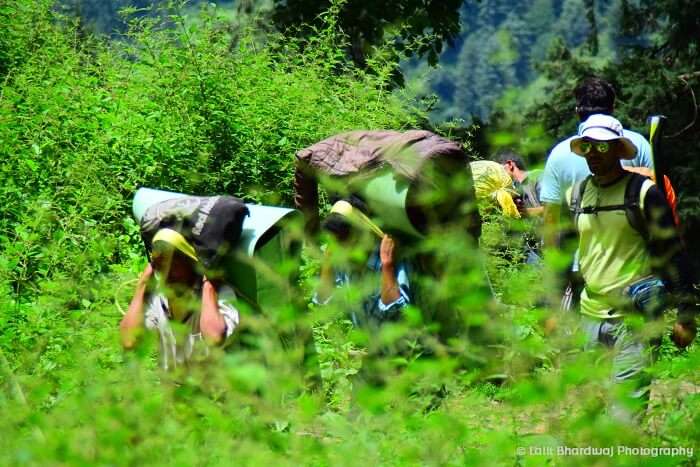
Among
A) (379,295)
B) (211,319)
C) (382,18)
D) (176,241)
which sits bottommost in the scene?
(382,18)

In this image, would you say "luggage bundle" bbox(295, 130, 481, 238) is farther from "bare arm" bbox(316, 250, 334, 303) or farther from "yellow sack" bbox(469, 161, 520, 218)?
"yellow sack" bbox(469, 161, 520, 218)

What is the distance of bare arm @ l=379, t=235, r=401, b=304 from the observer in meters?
5.80

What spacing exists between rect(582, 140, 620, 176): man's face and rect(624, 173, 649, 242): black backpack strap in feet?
0.36

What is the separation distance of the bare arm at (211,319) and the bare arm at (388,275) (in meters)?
0.83

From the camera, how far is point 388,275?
5.82m

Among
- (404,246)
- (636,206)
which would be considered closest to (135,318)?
(404,246)

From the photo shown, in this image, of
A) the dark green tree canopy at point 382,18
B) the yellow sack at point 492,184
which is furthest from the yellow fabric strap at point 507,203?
the dark green tree canopy at point 382,18

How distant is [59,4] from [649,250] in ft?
24.2

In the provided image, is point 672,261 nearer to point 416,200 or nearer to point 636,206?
point 636,206

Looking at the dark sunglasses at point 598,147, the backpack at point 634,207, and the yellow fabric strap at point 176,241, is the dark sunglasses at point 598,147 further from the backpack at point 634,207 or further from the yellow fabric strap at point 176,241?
the yellow fabric strap at point 176,241

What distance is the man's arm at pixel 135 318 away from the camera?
17.5ft

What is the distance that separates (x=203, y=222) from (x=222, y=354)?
2.24ft

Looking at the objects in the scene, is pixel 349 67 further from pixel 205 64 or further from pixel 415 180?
pixel 415 180

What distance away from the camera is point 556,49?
2473cm
